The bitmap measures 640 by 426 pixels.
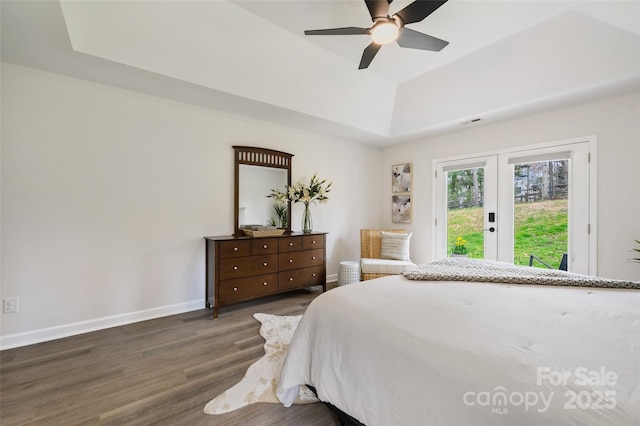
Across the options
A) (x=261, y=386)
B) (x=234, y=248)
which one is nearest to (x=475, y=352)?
(x=261, y=386)

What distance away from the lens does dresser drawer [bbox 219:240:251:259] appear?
→ 2.94 meters

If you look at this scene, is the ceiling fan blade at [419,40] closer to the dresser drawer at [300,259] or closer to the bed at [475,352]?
the bed at [475,352]

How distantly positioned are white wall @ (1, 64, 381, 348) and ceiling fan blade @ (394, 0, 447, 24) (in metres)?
2.33

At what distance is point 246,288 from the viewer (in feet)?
10.2

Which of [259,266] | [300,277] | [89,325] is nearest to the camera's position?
[89,325]

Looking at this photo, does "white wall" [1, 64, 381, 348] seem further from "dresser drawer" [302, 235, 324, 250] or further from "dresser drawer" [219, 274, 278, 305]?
"dresser drawer" [302, 235, 324, 250]

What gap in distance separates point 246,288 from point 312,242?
1.13 m

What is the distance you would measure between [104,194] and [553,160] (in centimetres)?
524

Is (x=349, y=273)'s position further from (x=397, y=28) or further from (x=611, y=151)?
(x=611, y=151)

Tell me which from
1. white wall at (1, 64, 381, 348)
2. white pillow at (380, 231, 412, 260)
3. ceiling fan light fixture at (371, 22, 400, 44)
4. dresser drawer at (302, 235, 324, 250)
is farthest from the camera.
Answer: white pillow at (380, 231, 412, 260)

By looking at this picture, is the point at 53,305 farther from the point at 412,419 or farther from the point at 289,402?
the point at 412,419

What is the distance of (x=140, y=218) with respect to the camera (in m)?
2.85

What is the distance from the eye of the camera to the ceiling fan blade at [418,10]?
173 centimetres

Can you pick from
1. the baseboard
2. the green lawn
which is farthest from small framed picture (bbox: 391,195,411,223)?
the baseboard
